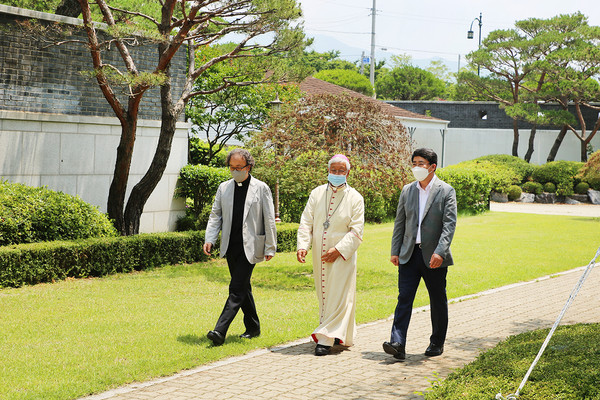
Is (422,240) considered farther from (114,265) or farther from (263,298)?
(114,265)

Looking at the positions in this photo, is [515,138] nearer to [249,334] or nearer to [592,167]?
[592,167]

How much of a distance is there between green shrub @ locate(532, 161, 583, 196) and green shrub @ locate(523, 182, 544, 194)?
23.8 inches

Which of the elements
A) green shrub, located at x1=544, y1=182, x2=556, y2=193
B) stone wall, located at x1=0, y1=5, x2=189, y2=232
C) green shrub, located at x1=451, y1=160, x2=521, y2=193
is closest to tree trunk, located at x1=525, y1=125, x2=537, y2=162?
green shrub, located at x1=451, y1=160, x2=521, y2=193

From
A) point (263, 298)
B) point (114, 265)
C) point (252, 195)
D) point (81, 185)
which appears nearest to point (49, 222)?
point (114, 265)

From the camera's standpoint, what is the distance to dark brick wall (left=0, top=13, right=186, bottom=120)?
12570 mm

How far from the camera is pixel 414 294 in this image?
6793 mm

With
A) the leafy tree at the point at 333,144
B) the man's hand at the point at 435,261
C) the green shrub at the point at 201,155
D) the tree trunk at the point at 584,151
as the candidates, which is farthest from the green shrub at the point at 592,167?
the man's hand at the point at 435,261

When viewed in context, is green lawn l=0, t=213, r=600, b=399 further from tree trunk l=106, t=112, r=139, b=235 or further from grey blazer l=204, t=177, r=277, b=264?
tree trunk l=106, t=112, r=139, b=235

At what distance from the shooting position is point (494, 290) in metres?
10.9

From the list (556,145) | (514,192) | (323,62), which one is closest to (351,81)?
(556,145)

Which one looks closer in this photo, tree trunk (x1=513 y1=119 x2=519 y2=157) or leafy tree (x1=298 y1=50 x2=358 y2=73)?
tree trunk (x1=513 y1=119 x2=519 y2=157)

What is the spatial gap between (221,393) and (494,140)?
3746cm

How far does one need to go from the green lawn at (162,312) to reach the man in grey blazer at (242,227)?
578mm

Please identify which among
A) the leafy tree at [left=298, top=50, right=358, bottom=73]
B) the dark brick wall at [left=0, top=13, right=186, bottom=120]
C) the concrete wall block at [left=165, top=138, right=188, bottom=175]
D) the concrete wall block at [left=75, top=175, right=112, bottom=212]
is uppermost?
the leafy tree at [left=298, top=50, right=358, bottom=73]
